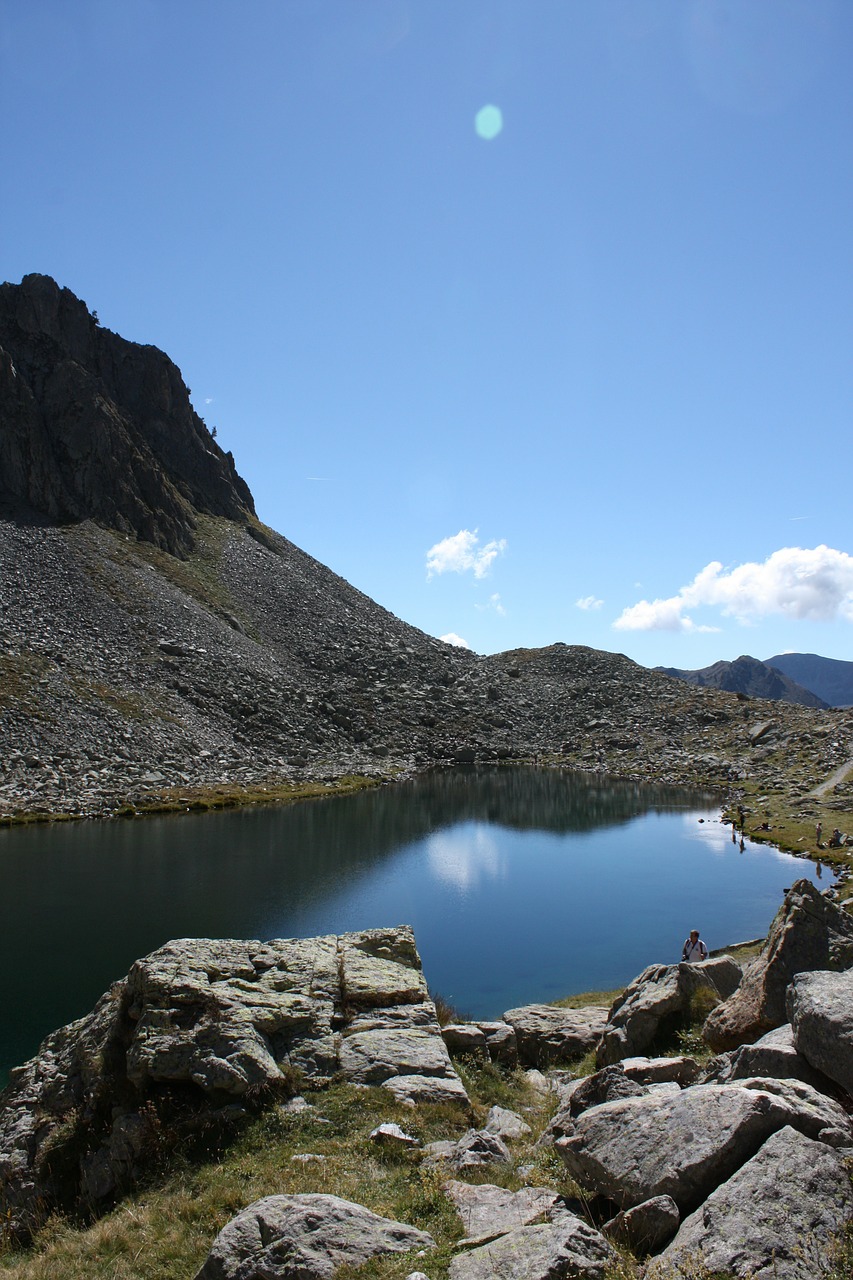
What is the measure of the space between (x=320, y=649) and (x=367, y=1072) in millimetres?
108722

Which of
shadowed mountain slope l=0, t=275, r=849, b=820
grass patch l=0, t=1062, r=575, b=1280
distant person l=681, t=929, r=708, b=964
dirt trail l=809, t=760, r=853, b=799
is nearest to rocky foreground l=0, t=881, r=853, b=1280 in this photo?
grass patch l=0, t=1062, r=575, b=1280

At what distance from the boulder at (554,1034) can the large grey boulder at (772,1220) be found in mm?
13198

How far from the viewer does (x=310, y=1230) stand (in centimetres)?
872

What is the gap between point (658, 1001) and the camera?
1688 centimetres

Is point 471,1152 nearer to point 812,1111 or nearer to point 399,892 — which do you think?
point 812,1111

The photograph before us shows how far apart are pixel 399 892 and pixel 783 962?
34844mm

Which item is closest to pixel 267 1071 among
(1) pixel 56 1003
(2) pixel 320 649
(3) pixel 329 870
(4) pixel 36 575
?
(1) pixel 56 1003

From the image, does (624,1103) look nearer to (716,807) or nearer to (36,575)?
(716,807)

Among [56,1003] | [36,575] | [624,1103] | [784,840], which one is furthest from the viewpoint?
[36,575]

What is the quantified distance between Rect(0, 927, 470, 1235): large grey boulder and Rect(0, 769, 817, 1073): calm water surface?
31.7 feet

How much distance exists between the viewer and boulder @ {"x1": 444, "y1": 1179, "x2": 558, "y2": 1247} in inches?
341

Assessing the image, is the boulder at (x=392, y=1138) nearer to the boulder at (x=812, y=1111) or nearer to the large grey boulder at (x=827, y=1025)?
the boulder at (x=812, y=1111)

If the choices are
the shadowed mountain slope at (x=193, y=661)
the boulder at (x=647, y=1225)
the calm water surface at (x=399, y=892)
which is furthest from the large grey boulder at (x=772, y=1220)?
the shadowed mountain slope at (x=193, y=661)

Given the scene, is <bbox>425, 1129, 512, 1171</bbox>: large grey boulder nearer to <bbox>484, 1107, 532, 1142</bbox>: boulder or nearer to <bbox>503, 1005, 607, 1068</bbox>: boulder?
<bbox>484, 1107, 532, 1142</bbox>: boulder
